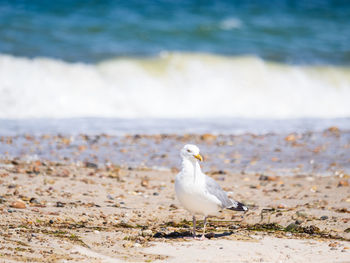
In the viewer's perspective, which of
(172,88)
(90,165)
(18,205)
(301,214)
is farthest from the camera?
(172,88)

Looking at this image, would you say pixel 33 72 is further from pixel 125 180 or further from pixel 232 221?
pixel 232 221

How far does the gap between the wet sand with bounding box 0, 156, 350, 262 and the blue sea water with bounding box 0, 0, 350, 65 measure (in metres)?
8.45

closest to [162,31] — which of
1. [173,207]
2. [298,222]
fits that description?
[173,207]

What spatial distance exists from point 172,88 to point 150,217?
362 inches

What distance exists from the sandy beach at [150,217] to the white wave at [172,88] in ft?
16.2

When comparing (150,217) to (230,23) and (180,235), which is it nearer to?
(180,235)

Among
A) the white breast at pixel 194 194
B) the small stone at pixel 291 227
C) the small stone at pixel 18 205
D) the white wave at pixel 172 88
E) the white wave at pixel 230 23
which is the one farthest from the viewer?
the white wave at pixel 230 23

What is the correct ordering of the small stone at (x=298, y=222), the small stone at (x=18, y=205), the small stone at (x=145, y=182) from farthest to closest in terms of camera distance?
the small stone at (x=145, y=182), the small stone at (x=18, y=205), the small stone at (x=298, y=222)

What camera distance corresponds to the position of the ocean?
12695mm

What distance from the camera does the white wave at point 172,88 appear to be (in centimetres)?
1337

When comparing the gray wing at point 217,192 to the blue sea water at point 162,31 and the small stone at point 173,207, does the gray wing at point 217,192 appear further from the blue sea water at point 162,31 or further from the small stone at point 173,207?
the blue sea water at point 162,31

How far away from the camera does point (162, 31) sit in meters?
18.9

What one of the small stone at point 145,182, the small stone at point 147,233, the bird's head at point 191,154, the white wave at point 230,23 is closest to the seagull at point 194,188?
the bird's head at point 191,154

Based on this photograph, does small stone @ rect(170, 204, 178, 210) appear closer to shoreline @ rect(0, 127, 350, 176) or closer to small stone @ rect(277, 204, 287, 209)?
small stone @ rect(277, 204, 287, 209)
